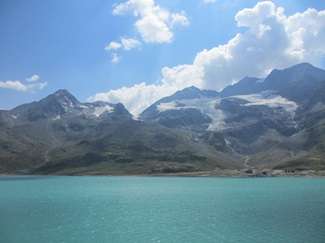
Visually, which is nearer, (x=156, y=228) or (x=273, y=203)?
(x=156, y=228)

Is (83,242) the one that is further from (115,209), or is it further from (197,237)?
(115,209)

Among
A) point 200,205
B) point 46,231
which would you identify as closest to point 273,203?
point 200,205

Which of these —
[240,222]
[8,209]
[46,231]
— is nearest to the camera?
[46,231]

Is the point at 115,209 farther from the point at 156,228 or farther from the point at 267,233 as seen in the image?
the point at 267,233

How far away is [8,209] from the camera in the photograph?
11450 cm

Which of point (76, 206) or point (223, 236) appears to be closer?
point (223, 236)

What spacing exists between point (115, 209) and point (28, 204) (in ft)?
96.7

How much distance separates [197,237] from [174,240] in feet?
15.1

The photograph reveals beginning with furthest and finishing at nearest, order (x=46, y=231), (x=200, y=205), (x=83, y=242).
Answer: (x=200, y=205) < (x=46, y=231) < (x=83, y=242)

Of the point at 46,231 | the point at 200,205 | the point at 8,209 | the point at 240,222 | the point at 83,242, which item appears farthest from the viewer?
the point at 200,205

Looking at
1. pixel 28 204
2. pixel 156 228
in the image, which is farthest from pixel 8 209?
pixel 156 228

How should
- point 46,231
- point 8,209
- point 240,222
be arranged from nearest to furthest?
point 46,231
point 240,222
point 8,209

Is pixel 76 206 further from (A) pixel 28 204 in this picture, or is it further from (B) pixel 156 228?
(B) pixel 156 228

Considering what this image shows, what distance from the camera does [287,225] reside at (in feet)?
272
